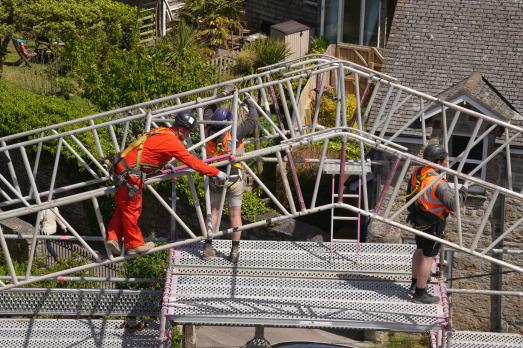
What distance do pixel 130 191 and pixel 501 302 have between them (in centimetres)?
1234

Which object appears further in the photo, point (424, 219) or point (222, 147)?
point (222, 147)

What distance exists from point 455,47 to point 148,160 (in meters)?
12.0

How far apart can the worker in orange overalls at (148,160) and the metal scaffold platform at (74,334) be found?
2.20 m

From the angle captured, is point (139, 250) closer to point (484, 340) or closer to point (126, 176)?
point (126, 176)

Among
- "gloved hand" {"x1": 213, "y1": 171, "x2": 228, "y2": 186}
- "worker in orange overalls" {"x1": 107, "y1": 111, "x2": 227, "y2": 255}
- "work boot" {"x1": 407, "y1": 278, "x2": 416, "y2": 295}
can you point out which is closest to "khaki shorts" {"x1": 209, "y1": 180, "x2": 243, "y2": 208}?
"worker in orange overalls" {"x1": 107, "y1": 111, "x2": 227, "y2": 255}

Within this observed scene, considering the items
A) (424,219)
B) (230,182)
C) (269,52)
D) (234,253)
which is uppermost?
(230,182)

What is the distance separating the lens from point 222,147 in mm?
15766

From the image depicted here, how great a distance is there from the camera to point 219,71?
29703 millimetres

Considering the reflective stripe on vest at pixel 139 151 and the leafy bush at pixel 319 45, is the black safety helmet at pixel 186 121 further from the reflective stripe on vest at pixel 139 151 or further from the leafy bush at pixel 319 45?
the leafy bush at pixel 319 45

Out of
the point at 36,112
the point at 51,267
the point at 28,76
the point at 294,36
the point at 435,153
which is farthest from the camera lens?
the point at 294,36

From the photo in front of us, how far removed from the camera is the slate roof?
78.6ft

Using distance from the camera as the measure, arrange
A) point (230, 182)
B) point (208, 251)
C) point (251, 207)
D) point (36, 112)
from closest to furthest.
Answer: point (230, 182)
point (208, 251)
point (251, 207)
point (36, 112)

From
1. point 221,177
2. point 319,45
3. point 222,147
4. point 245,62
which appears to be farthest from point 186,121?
point 319,45

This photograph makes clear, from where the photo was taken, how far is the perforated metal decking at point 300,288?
14797mm
